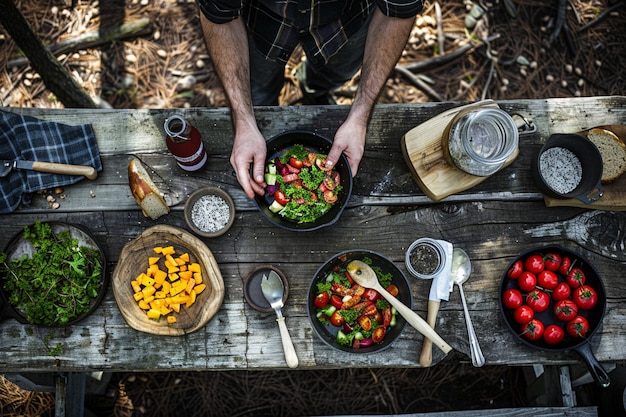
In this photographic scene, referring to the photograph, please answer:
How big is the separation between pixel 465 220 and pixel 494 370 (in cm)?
159

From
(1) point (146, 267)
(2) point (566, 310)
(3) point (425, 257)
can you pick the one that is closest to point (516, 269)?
(2) point (566, 310)

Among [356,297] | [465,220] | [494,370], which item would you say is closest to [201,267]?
[356,297]

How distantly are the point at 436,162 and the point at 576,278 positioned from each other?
900mm

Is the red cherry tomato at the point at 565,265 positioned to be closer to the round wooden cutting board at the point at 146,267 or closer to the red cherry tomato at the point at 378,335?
the red cherry tomato at the point at 378,335

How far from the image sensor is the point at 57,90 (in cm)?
318

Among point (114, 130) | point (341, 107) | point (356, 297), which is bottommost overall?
point (356, 297)

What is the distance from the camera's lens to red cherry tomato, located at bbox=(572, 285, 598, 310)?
7.00 ft

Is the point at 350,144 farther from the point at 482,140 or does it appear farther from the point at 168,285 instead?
the point at 168,285

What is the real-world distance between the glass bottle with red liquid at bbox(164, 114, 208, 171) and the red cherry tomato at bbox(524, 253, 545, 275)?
1.73 m

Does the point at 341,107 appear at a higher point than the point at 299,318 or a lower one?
higher

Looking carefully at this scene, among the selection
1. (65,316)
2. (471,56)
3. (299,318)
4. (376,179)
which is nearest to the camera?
(65,316)

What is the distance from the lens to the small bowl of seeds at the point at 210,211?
2.21 metres

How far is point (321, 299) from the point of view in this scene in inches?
84.0

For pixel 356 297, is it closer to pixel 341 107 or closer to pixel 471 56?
pixel 341 107
